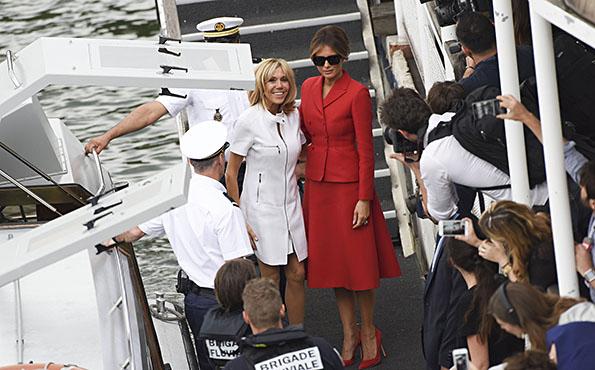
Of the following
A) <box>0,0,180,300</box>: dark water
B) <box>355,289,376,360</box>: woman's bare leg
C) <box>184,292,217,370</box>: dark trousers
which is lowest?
<box>0,0,180,300</box>: dark water

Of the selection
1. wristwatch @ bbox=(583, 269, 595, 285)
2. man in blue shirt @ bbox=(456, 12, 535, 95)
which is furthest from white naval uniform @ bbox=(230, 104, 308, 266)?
wristwatch @ bbox=(583, 269, 595, 285)

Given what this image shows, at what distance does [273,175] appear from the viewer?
264 inches

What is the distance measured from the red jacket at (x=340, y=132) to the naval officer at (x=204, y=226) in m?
0.85

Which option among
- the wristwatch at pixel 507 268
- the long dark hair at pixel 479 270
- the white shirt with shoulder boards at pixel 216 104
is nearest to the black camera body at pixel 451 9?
the white shirt with shoulder boards at pixel 216 104

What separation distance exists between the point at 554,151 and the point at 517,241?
1.06ft

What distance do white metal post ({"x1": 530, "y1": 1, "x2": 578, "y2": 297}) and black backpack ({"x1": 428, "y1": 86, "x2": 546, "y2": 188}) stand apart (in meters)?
0.62

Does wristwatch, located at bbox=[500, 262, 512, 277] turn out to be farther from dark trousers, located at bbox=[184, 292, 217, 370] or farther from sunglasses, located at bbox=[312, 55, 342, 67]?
sunglasses, located at bbox=[312, 55, 342, 67]

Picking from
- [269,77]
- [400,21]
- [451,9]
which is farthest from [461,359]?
[400,21]

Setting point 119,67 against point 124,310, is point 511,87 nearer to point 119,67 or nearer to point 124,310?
point 119,67

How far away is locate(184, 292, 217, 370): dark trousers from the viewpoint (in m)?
5.90

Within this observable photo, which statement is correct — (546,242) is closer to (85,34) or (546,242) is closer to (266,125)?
(266,125)

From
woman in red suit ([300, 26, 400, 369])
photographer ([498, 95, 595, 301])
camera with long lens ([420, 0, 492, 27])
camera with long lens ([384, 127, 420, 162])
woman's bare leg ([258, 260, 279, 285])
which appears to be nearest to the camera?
photographer ([498, 95, 595, 301])

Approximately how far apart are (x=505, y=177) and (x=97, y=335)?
1815 millimetres

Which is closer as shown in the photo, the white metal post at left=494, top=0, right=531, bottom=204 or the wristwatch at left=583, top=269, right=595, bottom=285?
the wristwatch at left=583, top=269, right=595, bottom=285
